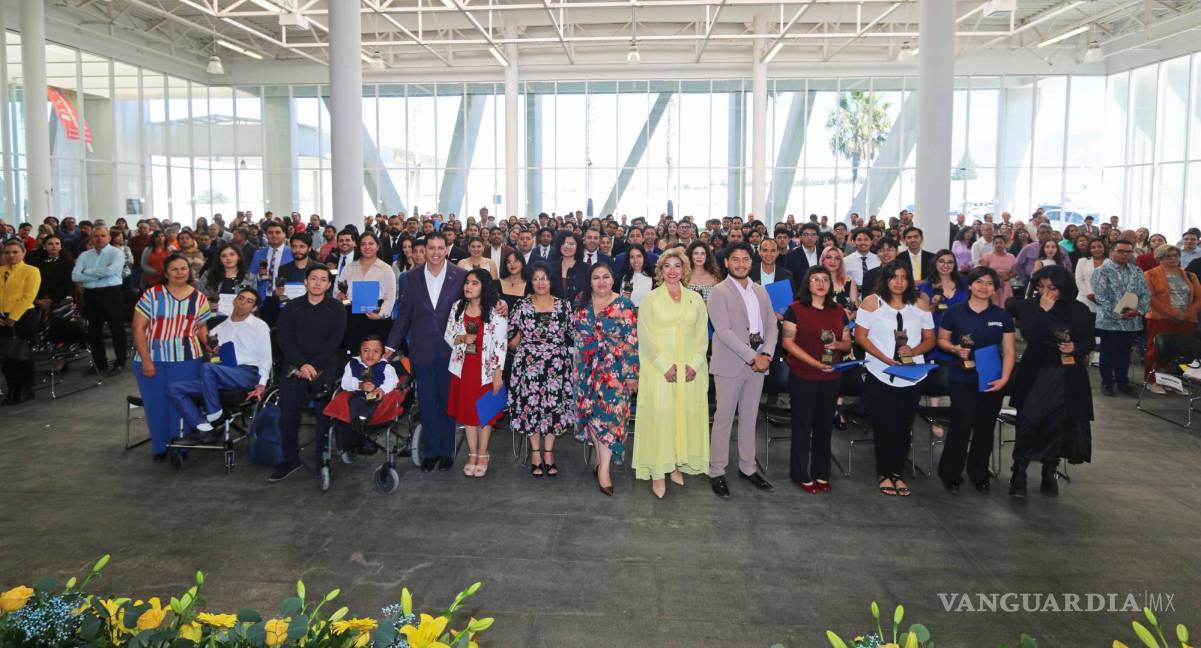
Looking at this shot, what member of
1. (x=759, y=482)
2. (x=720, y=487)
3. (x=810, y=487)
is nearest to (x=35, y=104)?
(x=720, y=487)

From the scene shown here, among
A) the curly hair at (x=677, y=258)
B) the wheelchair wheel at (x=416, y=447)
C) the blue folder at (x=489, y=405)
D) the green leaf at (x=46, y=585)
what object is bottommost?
the wheelchair wheel at (x=416, y=447)

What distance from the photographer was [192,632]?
159cm

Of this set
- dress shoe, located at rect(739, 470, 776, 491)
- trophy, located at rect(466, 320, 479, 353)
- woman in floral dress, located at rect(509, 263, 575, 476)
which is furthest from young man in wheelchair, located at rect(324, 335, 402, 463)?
dress shoe, located at rect(739, 470, 776, 491)

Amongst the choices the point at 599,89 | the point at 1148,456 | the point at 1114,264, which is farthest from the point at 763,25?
the point at 1148,456

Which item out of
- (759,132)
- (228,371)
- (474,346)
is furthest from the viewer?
(759,132)

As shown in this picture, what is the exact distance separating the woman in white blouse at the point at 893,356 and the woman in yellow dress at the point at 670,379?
1.22 m

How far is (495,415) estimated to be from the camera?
595 cm

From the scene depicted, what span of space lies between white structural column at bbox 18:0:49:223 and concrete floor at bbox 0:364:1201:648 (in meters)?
12.0

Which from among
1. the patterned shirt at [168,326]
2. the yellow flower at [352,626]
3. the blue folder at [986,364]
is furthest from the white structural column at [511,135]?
the yellow flower at [352,626]

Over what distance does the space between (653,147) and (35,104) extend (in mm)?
15990

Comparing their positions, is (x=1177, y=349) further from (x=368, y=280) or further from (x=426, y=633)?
(x=426, y=633)

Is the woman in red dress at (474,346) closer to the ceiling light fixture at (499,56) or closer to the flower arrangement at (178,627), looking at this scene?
the flower arrangement at (178,627)

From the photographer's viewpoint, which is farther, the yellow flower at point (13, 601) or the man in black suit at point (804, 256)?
the man in black suit at point (804, 256)

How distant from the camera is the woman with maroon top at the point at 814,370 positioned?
5.57 meters
